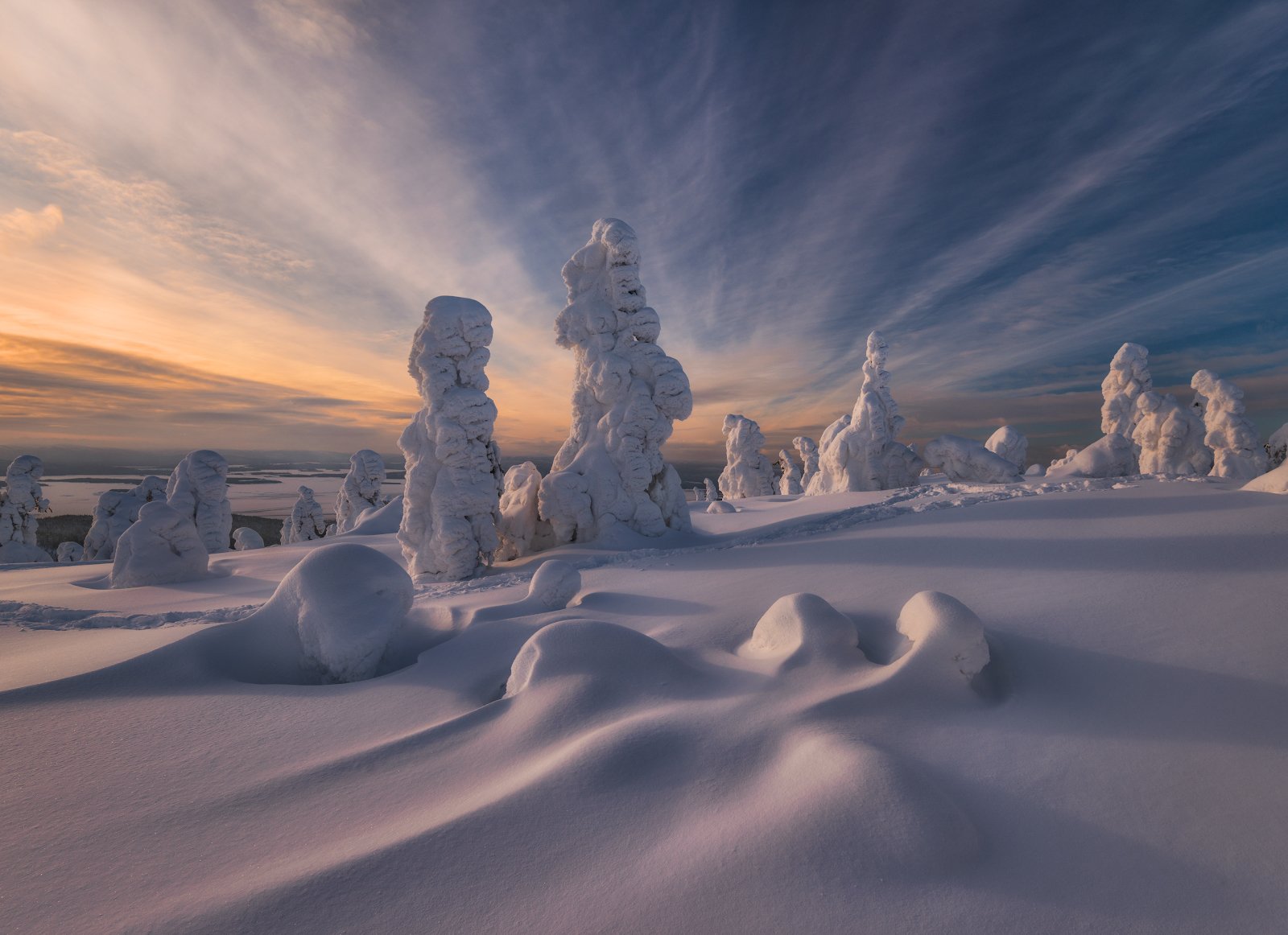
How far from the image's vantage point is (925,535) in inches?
333

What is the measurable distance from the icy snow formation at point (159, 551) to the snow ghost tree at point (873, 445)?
955 inches

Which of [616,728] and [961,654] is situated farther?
[961,654]

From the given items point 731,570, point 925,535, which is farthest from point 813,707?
point 925,535

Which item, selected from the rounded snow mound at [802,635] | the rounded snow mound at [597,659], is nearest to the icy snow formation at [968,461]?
the rounded snow mound at [802,635]

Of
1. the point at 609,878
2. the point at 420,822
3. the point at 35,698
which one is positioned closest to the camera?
the point at 609,878

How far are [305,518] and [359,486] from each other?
23.2 ft

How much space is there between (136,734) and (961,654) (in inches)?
264

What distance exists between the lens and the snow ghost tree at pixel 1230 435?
80.8 ft

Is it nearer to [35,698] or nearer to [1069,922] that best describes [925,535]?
[1069,922]

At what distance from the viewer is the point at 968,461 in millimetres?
19062

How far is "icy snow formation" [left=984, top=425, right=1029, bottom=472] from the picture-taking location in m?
22.9

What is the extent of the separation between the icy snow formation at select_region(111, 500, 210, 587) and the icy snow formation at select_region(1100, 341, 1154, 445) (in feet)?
124

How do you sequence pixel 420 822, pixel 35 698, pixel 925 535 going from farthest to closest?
pixel 925 535 < pixel 35 698 < pixel 420 822

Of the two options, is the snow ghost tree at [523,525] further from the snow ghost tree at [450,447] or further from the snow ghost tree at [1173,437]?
the snow ghost tree at [1173,437]
